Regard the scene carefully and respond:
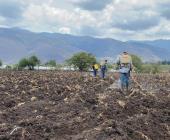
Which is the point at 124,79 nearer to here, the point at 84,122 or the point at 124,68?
the point at 124,68

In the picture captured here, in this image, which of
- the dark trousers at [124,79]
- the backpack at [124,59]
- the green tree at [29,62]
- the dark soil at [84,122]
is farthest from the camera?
the green tree at [29,62]

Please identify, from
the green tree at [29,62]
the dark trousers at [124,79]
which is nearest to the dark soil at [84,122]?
the dark trousers at [124,79]

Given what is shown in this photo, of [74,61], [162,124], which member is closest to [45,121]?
[162,124]

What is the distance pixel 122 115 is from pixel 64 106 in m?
2.48

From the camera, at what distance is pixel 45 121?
1277 cm

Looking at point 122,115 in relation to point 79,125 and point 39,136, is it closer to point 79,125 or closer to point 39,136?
point 79,125

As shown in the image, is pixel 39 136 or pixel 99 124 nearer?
pixel 39 136

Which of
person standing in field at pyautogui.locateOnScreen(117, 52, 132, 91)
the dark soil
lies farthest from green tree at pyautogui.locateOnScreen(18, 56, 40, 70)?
the dark soil

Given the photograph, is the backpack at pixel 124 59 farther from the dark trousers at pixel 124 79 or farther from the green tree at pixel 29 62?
the green tree at pixel 29 62

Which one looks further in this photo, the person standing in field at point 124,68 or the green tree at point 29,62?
the green tree at point 29,62

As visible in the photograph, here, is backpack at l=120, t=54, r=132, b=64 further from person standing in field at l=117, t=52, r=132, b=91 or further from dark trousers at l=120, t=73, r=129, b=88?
dark trousers at l=120, t=73, r=129, b=88

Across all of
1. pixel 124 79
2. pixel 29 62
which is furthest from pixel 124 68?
pixel 29 62

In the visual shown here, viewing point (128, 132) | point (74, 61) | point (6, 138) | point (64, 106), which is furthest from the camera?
point (74, 61)

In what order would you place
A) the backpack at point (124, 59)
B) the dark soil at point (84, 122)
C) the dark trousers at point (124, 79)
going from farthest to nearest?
1. the backpack at point (124, 59)
2. the dark trousers at point (124, 79)
3. the dark soil at point (84, 122)
